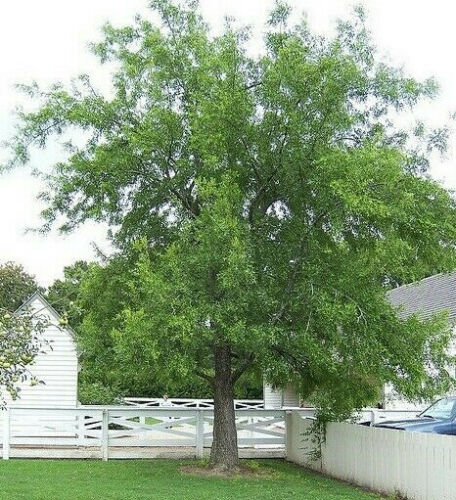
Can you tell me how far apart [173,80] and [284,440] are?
9.25m

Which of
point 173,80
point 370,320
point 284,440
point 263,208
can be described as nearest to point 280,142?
point 263,208

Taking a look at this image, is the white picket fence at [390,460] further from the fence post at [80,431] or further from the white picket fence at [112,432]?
the fence post at [80,431]

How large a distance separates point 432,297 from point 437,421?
51.8 feet

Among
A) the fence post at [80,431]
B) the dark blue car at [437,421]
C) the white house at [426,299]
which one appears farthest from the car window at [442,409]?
the white house at [426,299]

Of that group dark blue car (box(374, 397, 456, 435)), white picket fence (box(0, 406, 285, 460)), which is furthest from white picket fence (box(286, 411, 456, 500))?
white picket fence (box(0, 406, 285, 460))

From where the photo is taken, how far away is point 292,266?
48.6 feet

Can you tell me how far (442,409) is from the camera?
629 inches

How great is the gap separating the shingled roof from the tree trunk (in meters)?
11.2

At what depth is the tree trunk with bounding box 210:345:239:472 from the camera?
634 inches

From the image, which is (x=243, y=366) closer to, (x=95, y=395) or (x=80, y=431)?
(x=80, y=431)

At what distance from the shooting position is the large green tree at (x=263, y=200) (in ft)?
44.3

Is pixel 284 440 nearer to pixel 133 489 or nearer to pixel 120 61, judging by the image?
pixel 133 489

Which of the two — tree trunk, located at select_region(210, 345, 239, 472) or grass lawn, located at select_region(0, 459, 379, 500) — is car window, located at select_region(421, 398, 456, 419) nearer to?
grass lawn, located at select_region(0, 459, 379, 500)

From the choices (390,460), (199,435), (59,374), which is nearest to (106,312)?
(199,435)
